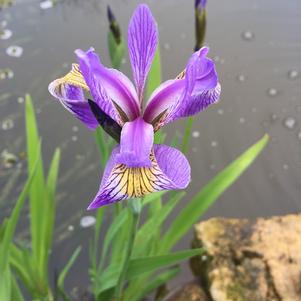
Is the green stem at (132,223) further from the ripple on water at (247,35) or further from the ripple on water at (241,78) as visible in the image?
the ripple on water at (247,35)

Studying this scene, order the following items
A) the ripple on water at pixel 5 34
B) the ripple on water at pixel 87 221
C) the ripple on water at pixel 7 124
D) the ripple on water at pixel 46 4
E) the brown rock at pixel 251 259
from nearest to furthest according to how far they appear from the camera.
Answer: the brown rock at pixel 251 259
the ripple on water at pixel 87 221
the ripple on water at pixel 7 124
the ripple on water at pixel 5 34
the ripple on water at pixel 46 4

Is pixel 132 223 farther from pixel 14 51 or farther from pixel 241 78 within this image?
pixel 14 51

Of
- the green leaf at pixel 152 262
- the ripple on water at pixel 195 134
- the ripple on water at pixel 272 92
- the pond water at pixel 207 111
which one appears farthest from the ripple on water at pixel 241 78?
the green leaf at pixel 152 262

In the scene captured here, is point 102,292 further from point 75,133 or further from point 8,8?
point 8,8

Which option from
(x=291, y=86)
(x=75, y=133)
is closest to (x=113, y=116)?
(x=75, y=133)

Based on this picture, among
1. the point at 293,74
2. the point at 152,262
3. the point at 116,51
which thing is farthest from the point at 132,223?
the point at 293,74

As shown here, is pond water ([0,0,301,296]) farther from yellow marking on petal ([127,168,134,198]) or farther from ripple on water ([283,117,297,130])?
yellow marking on petal ([127,168,134,198])

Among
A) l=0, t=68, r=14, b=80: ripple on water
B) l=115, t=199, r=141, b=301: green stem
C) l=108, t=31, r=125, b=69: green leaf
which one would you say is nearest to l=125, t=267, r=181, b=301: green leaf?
l=115, t=199, r=141, b=301: green stem
